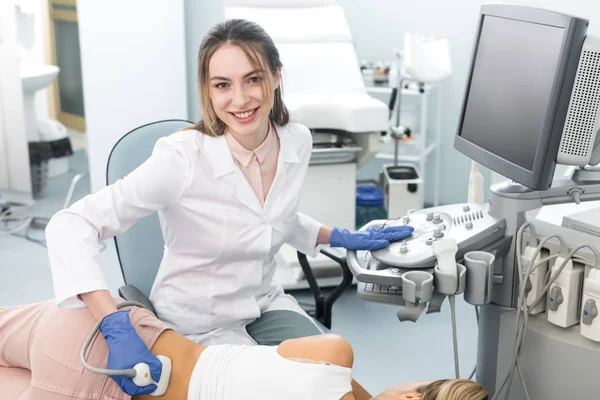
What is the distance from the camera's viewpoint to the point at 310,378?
1.38 meters

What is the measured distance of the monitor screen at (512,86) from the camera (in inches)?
58.6

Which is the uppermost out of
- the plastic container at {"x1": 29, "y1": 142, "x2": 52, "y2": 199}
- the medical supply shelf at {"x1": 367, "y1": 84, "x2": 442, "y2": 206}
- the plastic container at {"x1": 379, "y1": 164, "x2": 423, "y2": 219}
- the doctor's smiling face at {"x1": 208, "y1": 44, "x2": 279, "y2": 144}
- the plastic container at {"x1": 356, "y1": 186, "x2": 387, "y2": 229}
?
the doctor's smiling face at {"x1": 208, "y1": 44, "x2": 279, "y2": 144}

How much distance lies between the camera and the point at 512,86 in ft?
5.25

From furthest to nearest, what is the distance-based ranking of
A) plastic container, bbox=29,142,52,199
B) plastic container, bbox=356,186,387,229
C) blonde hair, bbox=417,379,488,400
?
1. plastic container, bbox=29,142,52,199
2. plastic container, bbox=356,186,387,229
3. blonde hair, bbox=417,379,488,400

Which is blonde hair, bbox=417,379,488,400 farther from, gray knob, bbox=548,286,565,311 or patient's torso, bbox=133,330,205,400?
patient's torso, bbox=133,330,205,400

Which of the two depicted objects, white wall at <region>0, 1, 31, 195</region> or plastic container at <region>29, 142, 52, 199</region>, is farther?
plastic container at <region>29, 142, 52, 199</region>

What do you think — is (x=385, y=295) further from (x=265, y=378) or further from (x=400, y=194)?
(x=400, y=194)

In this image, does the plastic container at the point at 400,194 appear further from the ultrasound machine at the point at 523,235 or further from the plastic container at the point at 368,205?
the ultrasound machine at the point at 523,235

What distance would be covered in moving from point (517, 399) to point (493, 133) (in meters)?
0.63

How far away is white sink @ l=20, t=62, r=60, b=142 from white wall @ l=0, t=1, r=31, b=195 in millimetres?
58

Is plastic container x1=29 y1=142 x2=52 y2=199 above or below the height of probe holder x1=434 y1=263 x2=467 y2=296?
below

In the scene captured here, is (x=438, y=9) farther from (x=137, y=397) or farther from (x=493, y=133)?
(x=137, y=397)

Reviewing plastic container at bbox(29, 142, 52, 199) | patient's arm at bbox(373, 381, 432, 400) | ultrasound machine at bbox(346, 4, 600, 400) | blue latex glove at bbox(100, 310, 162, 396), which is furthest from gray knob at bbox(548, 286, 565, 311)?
plastic container at bbox(29, 142, 52, 199)

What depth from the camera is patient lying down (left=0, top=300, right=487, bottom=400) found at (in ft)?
4.55
